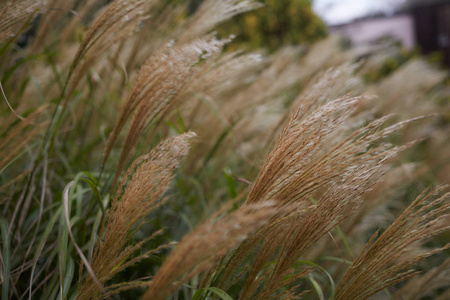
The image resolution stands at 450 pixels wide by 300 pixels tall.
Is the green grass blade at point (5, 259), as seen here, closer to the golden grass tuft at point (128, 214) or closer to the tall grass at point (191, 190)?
the tall grass at point (191, 190)

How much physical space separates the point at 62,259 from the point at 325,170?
705 millimetres

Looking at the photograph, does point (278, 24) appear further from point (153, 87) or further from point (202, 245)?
point (202, 245)

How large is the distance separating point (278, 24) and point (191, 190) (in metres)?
4.32

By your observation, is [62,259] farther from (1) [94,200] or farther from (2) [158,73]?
(2) [158,73]

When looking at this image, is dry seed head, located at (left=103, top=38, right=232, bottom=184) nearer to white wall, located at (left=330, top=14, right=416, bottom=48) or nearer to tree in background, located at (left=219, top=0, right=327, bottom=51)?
tree in background, located at (left=219, top=0, right=327, bottom=51)

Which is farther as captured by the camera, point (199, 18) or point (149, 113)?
point (199, 18)

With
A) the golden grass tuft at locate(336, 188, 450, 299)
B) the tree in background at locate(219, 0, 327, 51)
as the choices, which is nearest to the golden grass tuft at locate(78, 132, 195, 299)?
the golden grass tuft at locate(336, 188, 450, 299)

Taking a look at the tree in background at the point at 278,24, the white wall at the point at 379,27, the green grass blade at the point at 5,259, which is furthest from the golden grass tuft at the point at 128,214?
the white wall at the point at 379,27

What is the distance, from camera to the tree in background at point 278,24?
5.34 metres

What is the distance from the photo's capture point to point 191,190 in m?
1.89

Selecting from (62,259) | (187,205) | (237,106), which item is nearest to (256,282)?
(62,259)

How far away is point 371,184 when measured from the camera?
2.98ft

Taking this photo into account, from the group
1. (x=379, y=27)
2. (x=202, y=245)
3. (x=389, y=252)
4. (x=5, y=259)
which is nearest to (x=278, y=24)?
(x=389, y=252)

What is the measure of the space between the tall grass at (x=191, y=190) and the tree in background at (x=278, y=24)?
11.3ft
